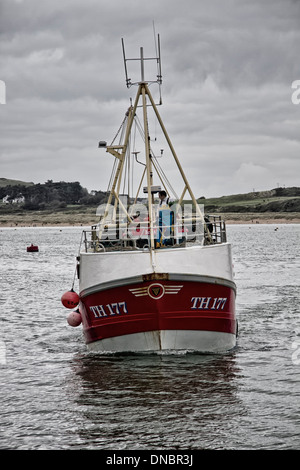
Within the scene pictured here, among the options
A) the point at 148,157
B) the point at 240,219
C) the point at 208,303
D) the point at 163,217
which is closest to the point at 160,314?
the point at 208,303

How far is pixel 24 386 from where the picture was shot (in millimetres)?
13539


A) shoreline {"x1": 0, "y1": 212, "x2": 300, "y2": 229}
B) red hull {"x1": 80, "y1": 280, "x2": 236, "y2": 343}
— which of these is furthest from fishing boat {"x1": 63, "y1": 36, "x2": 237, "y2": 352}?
shoreline {"x1": 0, "y1": 212, "x2": 300, "y2": 229}

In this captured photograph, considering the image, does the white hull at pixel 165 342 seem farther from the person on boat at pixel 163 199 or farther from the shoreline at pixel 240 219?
the shoreline at pixel 240 219

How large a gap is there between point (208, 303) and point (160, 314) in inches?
46.6

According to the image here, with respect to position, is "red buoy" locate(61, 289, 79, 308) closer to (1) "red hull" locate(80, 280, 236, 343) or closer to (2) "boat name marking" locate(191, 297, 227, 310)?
(1) "red hull" locate(80, 280, 236, 343)

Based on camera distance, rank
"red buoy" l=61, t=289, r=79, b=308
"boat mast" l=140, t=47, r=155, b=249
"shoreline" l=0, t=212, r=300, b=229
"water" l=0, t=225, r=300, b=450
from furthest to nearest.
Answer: "shoreline" l=0, t=212, r=300, b=229 < "red buoy" l=61, t=289, r=79, b=308 < "boat mast" l=140, t=47, r=155, b=249 < "water" l=0, t=225, r=300, b=450

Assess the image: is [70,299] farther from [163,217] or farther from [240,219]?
[240,219]

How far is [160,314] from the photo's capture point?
13688mm

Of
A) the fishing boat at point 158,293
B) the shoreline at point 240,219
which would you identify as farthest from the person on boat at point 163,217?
the shoreline at point 240,219

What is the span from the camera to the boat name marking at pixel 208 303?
13.9m

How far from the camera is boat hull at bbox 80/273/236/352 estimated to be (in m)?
13.6
